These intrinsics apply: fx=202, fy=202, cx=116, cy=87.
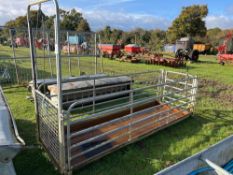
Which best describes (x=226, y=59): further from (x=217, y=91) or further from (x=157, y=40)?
(x=157, y=40)

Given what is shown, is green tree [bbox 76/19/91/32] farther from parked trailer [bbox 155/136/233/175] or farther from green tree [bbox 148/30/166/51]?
parked trailer [bbox 155/136/233/175]

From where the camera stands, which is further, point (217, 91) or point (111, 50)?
point (111, 50)

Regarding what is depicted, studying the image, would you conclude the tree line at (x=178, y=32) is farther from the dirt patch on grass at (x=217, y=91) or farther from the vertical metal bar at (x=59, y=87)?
the vertical metal bar at (x=59, y=87)

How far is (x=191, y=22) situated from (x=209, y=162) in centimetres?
2768

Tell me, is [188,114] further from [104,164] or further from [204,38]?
[204,38]

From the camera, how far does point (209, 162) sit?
2.55m

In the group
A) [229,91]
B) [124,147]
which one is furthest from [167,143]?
[229,91]

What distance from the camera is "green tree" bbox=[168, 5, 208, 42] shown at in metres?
27.0

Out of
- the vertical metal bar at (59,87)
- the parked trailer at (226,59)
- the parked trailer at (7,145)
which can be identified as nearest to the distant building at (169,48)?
the parked trailer at (226,59)

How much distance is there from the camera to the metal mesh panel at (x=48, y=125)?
2.62 metres

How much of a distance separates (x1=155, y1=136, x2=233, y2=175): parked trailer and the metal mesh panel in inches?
55.6

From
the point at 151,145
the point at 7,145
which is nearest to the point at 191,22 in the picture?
the point at 151,145

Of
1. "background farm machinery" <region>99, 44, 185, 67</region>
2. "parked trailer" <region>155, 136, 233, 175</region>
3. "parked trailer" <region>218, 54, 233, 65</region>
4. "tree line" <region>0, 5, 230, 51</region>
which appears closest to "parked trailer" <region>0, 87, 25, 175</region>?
"parked trailer" <region>155, 136, 233, 175</region>

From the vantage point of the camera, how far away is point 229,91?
7.08 metres
